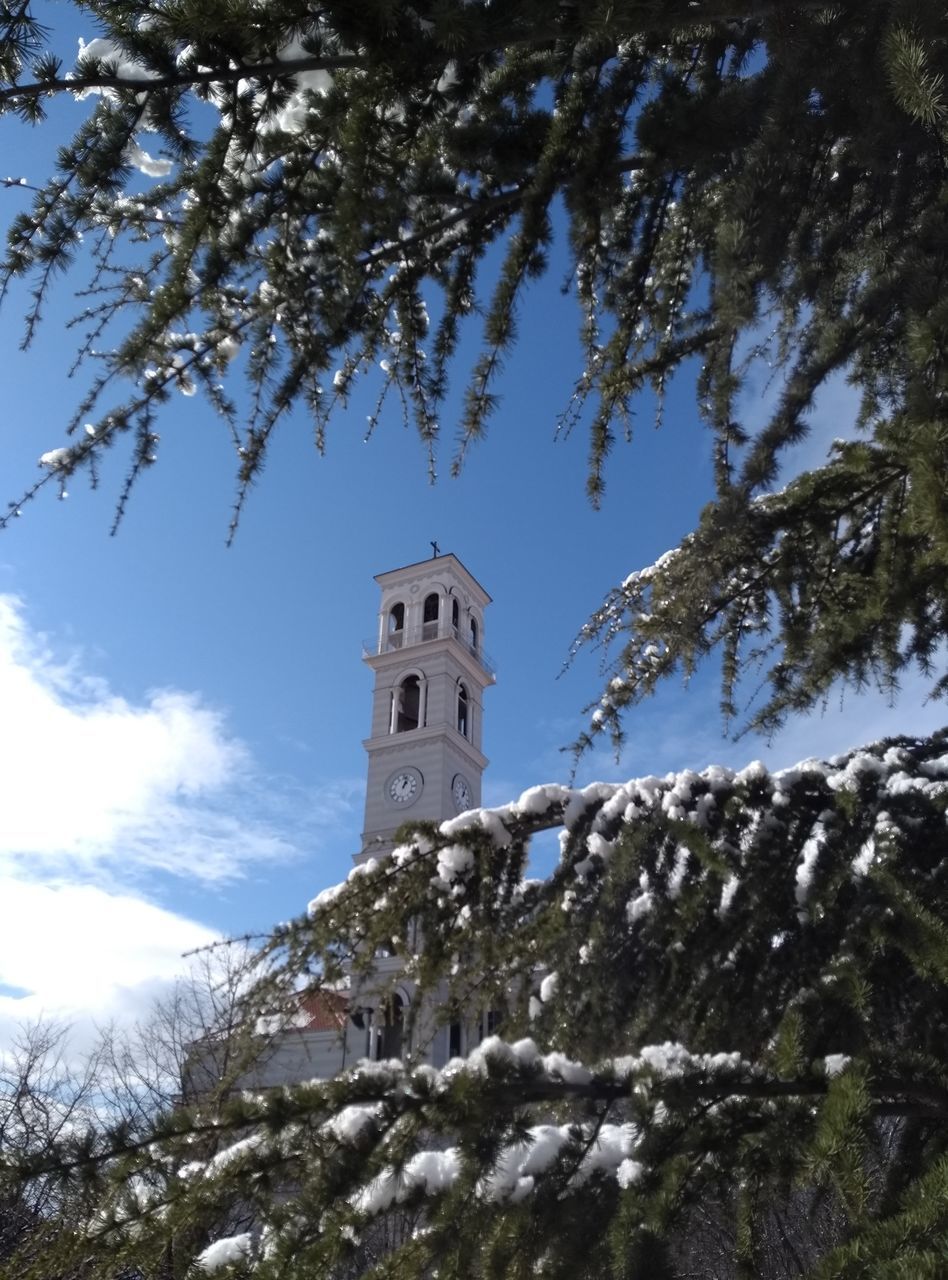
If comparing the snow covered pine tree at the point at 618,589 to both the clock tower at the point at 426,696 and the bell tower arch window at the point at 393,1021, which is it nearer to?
the bell tower arch window at the point at 393,1021

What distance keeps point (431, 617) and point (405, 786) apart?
21.8 ft

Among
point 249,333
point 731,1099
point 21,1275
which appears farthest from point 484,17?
point 21,1275

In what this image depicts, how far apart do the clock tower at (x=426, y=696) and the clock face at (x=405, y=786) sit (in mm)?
30

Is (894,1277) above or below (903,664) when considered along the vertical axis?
below

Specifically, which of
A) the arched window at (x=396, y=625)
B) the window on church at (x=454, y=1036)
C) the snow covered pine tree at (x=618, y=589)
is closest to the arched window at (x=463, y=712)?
the arched window at (x=396, y=625)

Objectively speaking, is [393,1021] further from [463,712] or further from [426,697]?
[463,712]

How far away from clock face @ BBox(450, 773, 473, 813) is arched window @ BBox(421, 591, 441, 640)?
4.90m

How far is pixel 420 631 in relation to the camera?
99.8 feet

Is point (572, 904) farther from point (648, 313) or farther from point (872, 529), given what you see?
point (648, 313)

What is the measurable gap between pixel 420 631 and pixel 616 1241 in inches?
1133

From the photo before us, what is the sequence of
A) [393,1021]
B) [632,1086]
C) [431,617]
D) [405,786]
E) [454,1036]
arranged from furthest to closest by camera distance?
[431,617] → [405,786] → [454,1036] → [393,1021] → [632,1086]

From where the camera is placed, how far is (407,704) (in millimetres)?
30750

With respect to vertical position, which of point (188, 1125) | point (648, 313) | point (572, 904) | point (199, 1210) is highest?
point (648, 313)

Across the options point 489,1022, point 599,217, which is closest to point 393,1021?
point 489,1022
